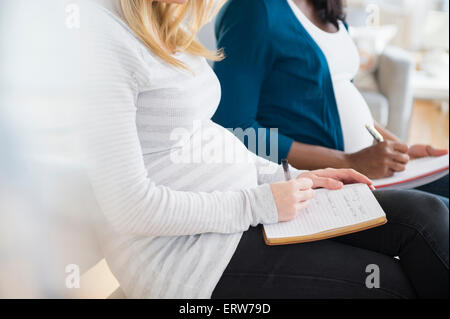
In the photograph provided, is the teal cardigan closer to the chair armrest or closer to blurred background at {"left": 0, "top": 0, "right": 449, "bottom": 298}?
blurred background at {"left": 0, "top": 0, "right": 449, "bottom": 298}

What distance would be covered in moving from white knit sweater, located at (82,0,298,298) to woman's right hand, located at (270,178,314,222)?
0.5 inches

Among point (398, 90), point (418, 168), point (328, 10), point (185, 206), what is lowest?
point (398, 90)

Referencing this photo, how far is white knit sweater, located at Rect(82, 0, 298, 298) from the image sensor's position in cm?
48

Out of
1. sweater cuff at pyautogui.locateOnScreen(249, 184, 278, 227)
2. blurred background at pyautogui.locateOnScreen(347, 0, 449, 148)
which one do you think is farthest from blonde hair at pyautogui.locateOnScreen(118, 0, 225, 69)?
blurred background at pyautogui.locateOnScreen(347, 0, 449, 148)

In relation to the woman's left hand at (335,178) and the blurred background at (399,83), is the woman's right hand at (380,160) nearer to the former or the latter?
the woman's left hand at (335,178)

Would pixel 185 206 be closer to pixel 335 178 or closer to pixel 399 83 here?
pixel 335 178

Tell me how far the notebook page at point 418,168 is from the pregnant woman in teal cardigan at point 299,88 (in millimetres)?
15

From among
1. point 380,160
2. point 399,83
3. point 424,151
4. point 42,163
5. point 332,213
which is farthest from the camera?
point 399,83

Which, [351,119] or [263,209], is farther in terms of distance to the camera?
[351,119]

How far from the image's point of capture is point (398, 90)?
188 centimetres

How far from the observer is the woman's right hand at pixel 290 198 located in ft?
1.87

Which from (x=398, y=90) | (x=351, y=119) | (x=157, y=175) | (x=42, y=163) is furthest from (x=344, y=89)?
(x=398, y=90)

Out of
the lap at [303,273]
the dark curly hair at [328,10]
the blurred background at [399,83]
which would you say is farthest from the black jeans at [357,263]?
the blurred background at [399,83]

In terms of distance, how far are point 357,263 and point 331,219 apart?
6 cm
